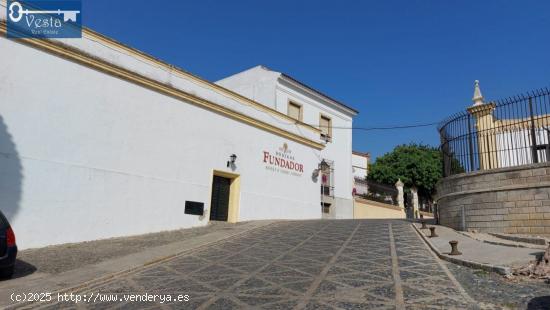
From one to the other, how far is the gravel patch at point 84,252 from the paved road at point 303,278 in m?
1.54

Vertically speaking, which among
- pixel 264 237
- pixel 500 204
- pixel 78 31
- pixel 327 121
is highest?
pixel 327 121

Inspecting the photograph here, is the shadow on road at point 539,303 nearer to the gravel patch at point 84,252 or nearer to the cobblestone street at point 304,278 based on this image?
the cobblestone street at point 304,278

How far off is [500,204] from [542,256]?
3875mm

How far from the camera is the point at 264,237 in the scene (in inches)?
457

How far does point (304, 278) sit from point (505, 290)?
2893 millimetres

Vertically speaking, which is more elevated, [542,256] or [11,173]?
[11,173]

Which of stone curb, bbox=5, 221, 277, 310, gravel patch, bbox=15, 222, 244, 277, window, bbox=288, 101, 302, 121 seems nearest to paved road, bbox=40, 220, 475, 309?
stone curb, bbox=5, 221, 277, 310

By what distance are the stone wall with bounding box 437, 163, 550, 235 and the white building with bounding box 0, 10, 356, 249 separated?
8.04 metres

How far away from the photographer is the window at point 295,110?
2412 centimetres

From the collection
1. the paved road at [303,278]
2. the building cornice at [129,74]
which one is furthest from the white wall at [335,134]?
the paved road at [303,278]

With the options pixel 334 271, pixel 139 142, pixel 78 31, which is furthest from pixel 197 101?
pixel 334 271

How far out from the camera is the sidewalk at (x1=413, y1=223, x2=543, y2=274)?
22.4 feet

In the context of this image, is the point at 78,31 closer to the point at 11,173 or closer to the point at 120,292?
the point at 11,173

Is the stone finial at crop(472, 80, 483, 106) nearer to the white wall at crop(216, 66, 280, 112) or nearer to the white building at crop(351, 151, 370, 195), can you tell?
the white wall at crop(216, 66, 280, 112)
